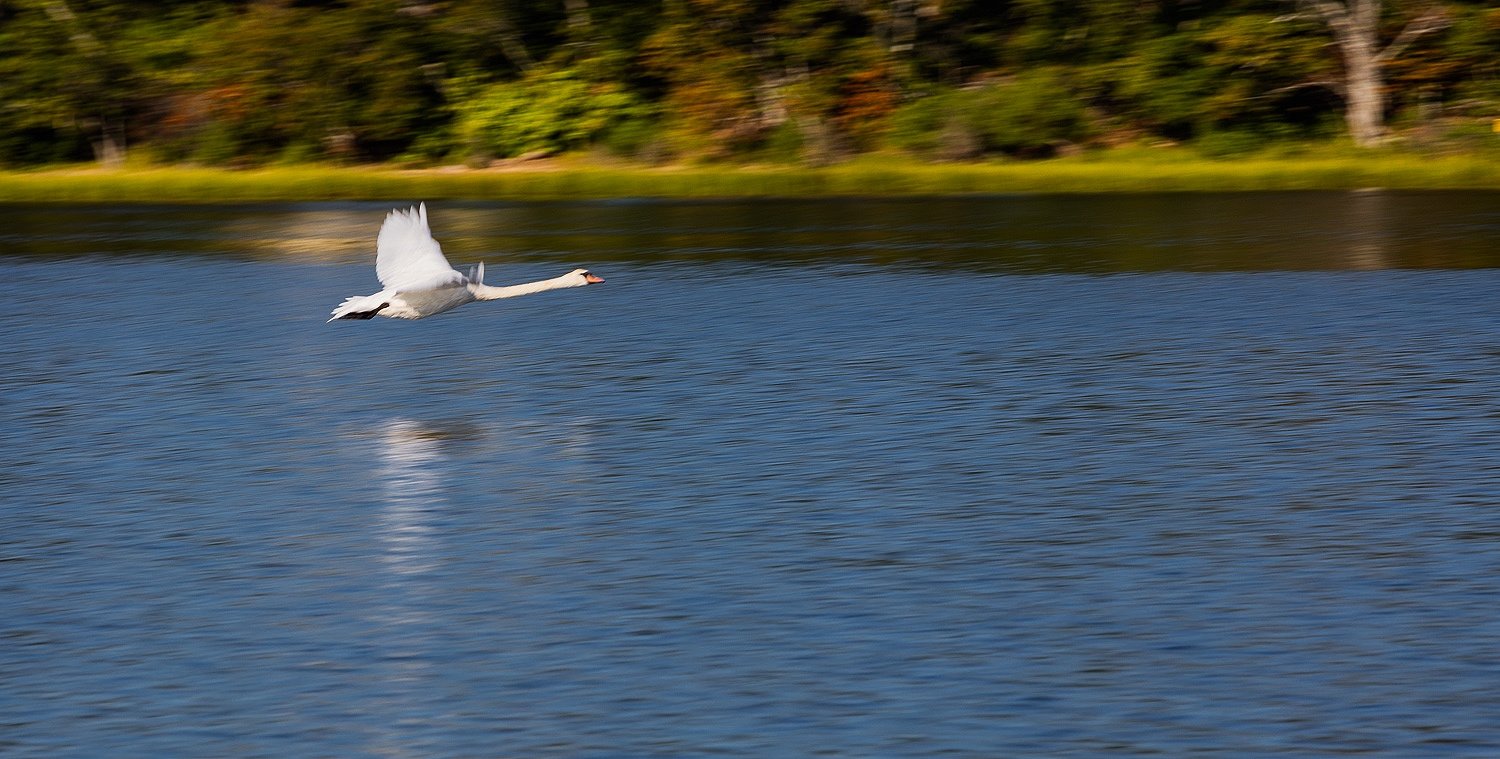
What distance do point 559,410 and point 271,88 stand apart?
45649 mm

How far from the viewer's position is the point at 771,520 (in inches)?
583

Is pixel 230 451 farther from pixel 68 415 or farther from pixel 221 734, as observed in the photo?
pixel 221 734

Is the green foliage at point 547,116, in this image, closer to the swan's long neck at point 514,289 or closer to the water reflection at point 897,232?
the water reflection at point 897,232

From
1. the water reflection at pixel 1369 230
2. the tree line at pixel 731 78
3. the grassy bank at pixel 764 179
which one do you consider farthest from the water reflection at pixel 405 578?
the tree line at pixel 731 78

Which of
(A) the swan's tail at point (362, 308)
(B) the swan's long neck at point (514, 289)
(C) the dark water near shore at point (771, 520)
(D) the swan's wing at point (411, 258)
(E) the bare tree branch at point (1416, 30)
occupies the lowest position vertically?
(C) the dark water near shore at point (771, 520)

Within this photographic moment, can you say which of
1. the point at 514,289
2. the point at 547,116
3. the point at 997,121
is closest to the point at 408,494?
the point at 514,289

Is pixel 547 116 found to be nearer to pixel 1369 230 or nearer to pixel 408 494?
pixel 1369 230

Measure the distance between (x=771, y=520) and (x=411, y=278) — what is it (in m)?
5.74

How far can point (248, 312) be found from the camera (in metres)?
29.0

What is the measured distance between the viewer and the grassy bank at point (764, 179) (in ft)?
152

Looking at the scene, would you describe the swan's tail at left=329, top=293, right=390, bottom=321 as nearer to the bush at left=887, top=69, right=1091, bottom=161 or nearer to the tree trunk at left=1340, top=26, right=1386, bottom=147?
the bush at left=887, top=69, right=1091, bottom=161

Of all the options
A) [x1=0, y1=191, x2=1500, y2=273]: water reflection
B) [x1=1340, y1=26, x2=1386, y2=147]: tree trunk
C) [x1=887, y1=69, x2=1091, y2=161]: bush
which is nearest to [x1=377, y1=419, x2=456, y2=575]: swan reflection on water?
[x1=0, y1=191, x2=1500, y2=273]: water reflection

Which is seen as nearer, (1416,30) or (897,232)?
(897,232)

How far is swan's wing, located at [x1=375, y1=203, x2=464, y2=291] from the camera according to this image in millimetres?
19062
